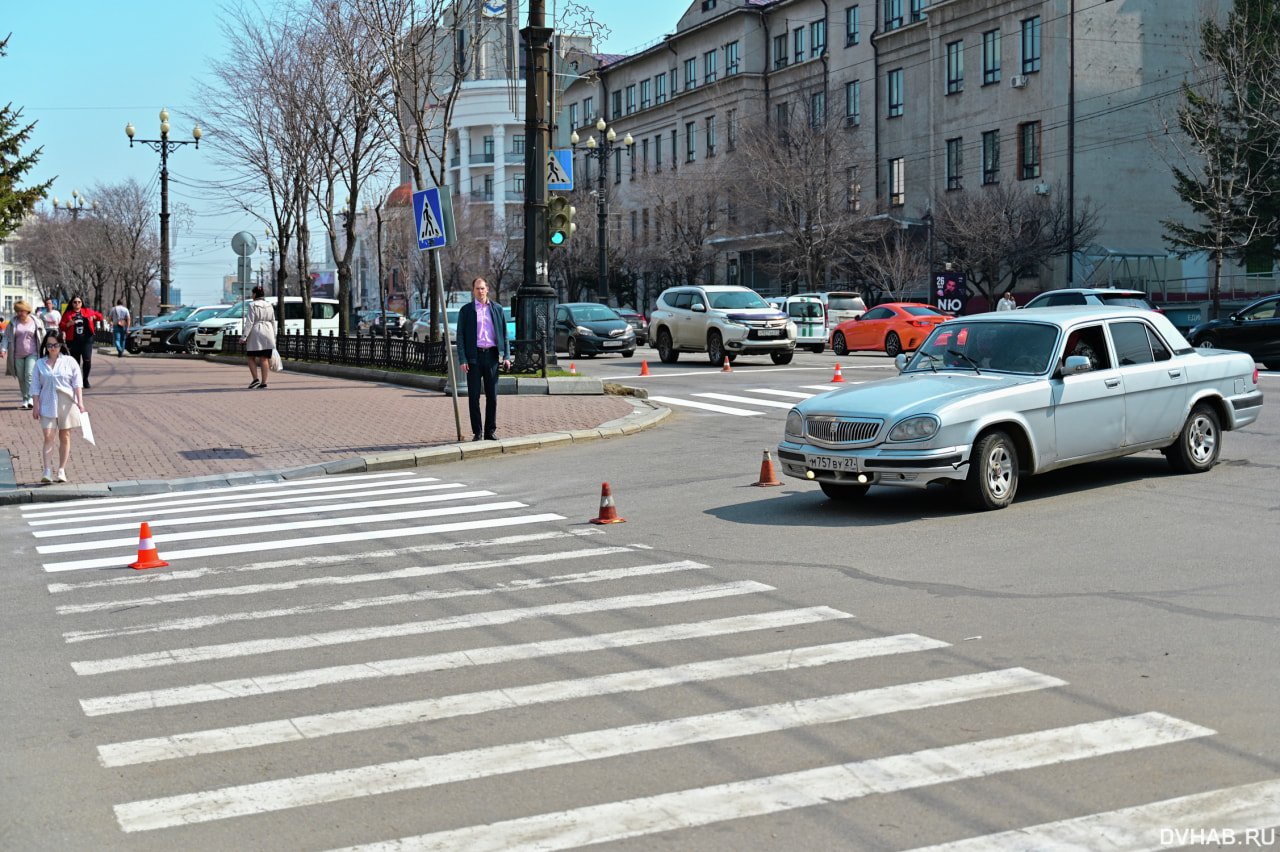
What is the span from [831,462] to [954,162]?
1777 inches

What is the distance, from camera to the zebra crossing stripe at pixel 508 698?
215 inches

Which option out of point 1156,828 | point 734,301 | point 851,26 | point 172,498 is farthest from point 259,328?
point 851,26

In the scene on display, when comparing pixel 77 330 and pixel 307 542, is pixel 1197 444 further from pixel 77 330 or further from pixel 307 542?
pixel 77 330

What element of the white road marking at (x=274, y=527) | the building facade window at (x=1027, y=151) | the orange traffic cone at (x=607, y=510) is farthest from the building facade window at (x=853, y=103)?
the orange traffic cone at (x=607, y=510)

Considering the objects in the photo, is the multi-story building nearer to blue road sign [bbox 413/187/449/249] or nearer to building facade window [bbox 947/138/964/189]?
building facade window [bbox 947/138/964/189]

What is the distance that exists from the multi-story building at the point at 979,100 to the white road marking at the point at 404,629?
1515 inches

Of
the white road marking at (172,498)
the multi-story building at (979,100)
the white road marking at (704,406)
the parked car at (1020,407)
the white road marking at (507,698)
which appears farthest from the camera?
the multi-story building at (979,100)

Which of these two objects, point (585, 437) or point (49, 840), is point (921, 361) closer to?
point (585, 437)

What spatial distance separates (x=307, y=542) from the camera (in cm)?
1039

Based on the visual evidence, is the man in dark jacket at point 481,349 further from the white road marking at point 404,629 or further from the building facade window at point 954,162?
the building facade window at point 954,162

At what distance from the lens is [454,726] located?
555cm

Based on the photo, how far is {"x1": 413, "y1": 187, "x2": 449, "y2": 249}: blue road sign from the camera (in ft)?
53.6

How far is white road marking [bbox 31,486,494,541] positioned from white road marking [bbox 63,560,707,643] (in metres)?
3.36

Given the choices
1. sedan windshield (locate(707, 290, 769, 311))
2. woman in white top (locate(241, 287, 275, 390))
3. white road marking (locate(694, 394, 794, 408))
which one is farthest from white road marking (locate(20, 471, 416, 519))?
sedan windshield (locate(707, 290, 769, 311))
